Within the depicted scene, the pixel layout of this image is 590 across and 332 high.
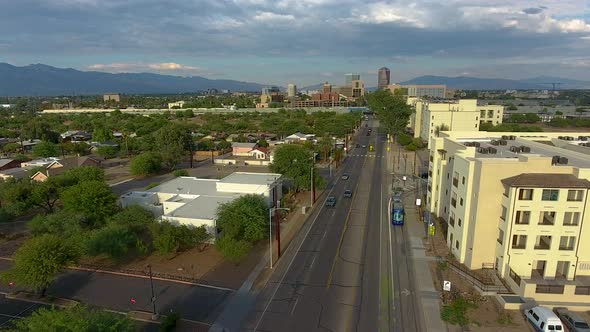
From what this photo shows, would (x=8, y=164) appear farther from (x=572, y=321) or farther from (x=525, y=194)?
(x=572, y=321)

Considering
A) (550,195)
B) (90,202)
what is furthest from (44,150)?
(550,195)

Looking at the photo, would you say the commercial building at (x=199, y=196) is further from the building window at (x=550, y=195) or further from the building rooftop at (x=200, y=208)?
the building window at (x=550, y=195)

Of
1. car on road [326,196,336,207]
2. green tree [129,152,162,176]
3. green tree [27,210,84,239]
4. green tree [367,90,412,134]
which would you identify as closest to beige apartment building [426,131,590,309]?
car on road [326,196,336,207]

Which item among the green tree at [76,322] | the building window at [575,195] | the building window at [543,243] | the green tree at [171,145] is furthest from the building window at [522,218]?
the green tree at [171,145]

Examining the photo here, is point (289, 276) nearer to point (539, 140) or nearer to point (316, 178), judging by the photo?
point (316, 178)

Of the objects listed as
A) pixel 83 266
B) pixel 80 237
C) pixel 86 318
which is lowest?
pixel 83 266

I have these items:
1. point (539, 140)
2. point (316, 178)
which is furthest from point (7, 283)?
point (539, 140)

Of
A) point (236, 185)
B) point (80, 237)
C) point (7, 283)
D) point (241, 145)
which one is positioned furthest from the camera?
point (241, 145)

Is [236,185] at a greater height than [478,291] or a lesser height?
greater
